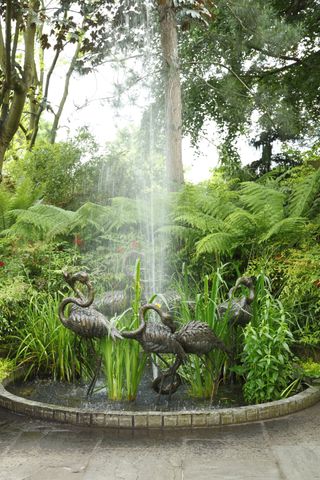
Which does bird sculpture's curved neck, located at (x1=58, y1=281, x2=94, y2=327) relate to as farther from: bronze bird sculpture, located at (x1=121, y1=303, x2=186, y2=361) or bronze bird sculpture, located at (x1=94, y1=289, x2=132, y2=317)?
bronze bird sculpture, located at (x1=94, y1=289, x2=132, y2=317)

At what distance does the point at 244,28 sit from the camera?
957 centimetres

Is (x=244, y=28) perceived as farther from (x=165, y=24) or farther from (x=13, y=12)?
(x=13, y=12)

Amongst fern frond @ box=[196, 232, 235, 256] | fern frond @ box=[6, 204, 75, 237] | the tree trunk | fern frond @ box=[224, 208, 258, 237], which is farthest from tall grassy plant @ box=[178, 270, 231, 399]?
the tree trunk

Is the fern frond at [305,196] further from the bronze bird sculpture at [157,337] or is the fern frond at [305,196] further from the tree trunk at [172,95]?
the bronze bird sculpture at [157,337]

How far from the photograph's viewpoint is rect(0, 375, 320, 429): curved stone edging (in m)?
3.89

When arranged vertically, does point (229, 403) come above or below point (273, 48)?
below

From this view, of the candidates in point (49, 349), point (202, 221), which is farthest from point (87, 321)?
point (202, 221)

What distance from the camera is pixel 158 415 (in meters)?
3.89

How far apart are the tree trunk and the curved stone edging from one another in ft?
16.5

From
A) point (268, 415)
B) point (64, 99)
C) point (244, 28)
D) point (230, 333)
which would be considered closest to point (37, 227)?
point (230, 333)

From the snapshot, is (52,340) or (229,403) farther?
(52,340)

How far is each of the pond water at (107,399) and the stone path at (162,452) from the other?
44 centimetres

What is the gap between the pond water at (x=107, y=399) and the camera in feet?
14.3

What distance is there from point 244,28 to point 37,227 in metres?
4.94
